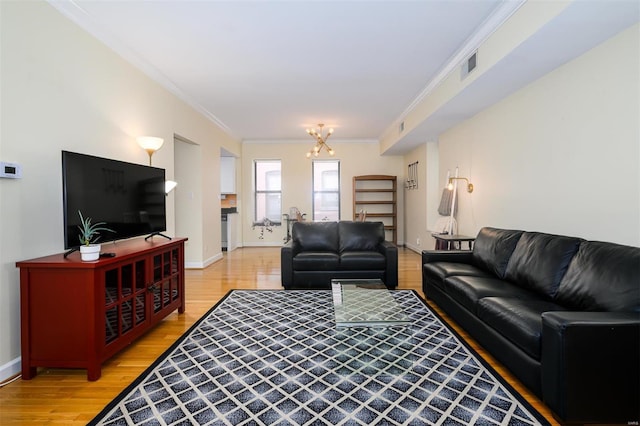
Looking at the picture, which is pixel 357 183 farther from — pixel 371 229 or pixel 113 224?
pixel 113 224

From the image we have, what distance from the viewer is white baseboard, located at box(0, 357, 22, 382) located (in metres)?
2.12

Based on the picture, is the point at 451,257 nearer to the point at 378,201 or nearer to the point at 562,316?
the point at 562,316

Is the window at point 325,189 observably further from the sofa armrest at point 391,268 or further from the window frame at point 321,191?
the sofa armrest at point 391,268

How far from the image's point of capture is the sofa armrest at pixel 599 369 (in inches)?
62.8

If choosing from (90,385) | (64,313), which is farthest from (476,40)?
(90,385)

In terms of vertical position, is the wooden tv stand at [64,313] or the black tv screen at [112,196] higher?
the black tv screen at [112,196]

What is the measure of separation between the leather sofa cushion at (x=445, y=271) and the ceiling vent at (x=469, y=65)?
2.05 metres

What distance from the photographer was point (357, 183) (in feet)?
28.0

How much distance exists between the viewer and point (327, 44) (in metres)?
3.33

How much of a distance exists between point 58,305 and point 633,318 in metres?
3.30

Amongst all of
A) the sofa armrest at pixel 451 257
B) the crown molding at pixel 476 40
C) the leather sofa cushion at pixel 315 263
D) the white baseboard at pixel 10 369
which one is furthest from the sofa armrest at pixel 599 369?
the white baseboard at pixel 10 369

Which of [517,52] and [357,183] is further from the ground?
[517,52]

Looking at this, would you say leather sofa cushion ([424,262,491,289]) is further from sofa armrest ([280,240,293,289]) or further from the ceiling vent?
the ceiling vent

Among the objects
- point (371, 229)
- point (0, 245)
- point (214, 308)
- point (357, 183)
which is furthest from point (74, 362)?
point (357, 183)
